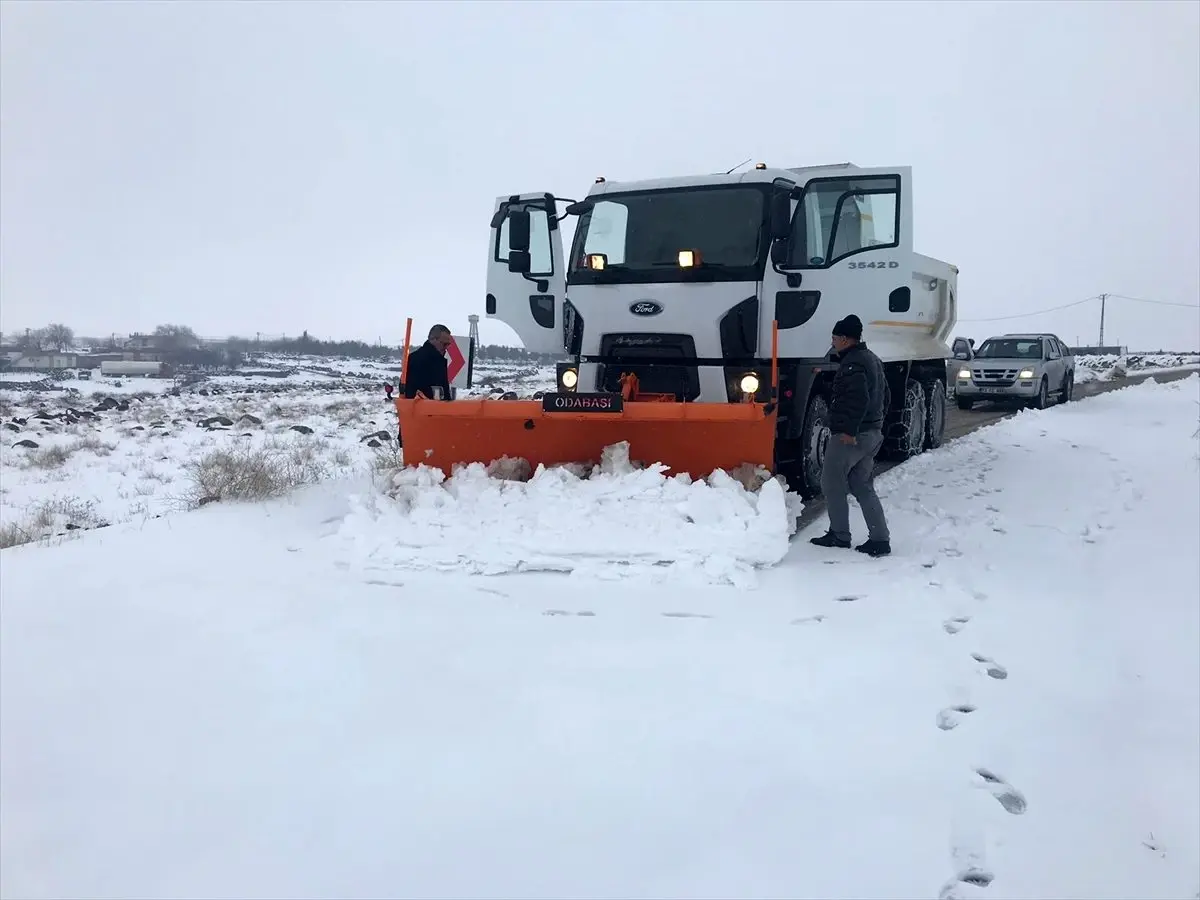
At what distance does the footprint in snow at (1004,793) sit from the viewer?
3021mm

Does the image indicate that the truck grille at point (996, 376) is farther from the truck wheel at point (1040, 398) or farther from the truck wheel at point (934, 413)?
the truck wheel at point (934, 413)

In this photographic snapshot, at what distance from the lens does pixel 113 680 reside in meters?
4.07

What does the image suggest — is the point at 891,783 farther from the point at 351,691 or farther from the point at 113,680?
the point at 113,680

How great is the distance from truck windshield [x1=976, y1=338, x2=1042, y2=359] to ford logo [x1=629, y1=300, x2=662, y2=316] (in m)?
15.1

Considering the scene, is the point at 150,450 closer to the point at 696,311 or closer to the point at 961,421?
the point at 696,311

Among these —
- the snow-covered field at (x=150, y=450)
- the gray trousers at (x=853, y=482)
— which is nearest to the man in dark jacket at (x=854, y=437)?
the gray trousers at (x=853, y=482)

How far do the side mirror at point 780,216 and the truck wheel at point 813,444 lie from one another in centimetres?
160

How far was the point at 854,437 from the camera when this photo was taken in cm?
621

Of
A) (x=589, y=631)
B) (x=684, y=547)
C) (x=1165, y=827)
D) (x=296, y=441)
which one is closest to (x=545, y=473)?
(x=684, y=547)

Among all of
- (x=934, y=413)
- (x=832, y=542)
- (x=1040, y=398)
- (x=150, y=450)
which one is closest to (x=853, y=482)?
(x=832, y=542)

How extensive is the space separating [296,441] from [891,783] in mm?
13785

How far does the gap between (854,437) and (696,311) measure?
1.88 metres

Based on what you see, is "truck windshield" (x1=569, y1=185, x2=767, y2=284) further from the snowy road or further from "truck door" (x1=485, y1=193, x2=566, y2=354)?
the snowy road

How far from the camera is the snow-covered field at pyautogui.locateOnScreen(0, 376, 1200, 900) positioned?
9.22ft
